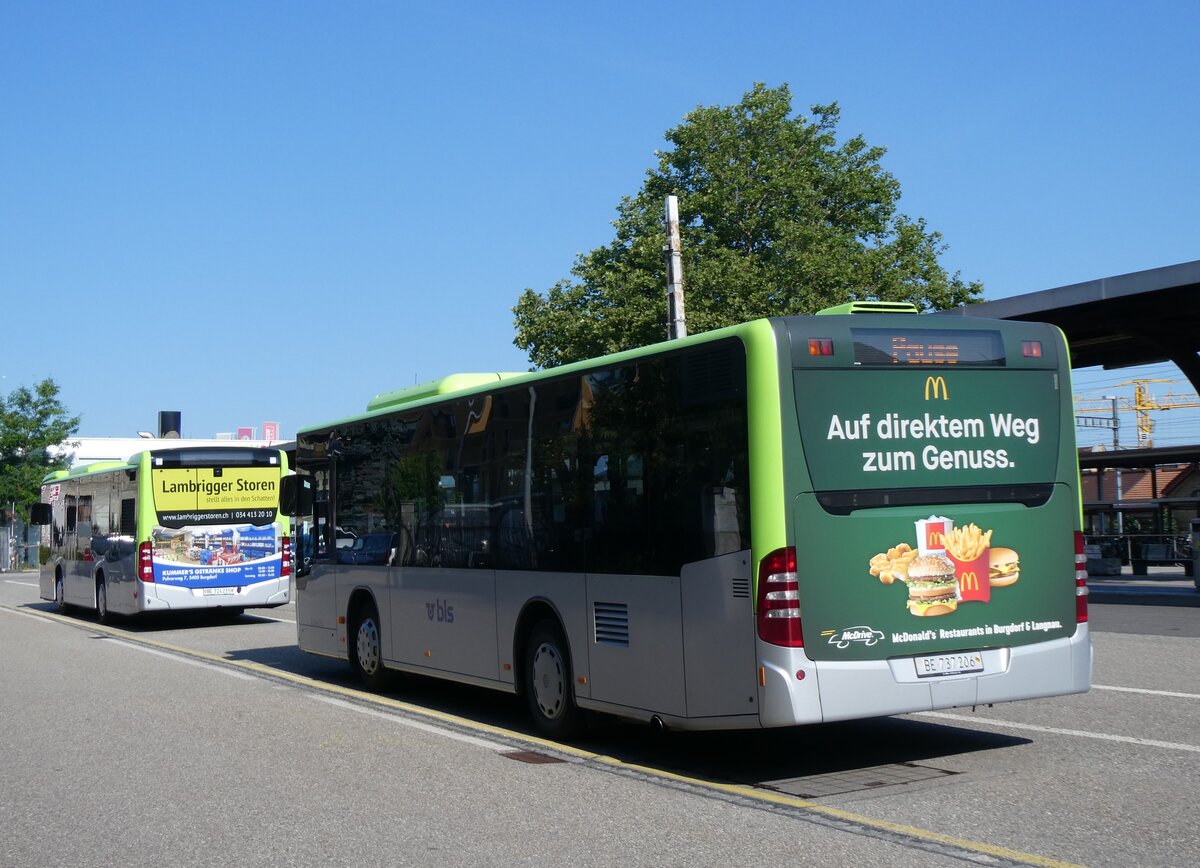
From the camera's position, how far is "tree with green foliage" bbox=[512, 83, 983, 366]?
153 feet

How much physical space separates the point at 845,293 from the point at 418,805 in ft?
141

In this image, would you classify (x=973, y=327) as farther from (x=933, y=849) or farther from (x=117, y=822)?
(x=117, y=822)

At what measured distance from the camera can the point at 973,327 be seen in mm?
8594

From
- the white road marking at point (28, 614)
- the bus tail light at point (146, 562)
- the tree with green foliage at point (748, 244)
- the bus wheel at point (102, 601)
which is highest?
the tree with green foliage at point (748, 244)

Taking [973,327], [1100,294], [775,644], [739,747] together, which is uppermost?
[1100,294]

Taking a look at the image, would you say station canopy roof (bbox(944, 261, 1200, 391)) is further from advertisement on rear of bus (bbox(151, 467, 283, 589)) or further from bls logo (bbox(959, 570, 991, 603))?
bls logo (bbox(959, 570, 991, 603))

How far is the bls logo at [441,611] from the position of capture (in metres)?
11.7

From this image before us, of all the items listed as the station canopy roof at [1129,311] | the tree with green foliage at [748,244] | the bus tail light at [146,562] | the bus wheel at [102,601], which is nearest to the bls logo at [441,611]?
the bus tail light at [146,562]

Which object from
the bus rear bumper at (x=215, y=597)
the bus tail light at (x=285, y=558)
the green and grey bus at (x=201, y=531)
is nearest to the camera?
the bus rear bumper at (x=215, y=597)

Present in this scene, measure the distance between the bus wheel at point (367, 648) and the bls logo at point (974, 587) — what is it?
22.2 ft

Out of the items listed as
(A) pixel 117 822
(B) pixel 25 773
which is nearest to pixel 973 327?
(A) pixel 117 822

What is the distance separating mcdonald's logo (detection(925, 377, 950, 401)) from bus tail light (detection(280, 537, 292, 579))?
1577 centimetres

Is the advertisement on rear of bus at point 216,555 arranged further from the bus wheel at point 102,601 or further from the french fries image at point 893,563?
the french fries image at point 893,563

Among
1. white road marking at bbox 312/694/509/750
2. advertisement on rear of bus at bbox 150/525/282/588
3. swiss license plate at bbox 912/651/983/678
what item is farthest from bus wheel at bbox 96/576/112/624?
swiss license plate at bbox 912/651/983/678
